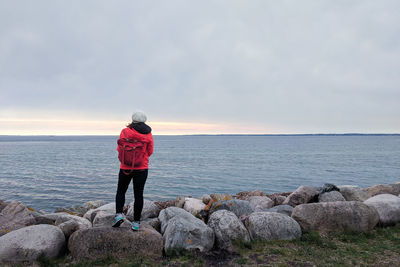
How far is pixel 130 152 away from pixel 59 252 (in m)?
2.67

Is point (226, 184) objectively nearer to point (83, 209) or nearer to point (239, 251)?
point (83, 209)

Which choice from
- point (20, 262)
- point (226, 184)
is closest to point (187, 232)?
point (20, 262)

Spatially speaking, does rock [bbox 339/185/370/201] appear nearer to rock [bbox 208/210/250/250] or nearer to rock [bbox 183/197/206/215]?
rock [bbox 183/197/206/215]

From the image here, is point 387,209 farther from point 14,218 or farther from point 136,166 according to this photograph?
point 14,218

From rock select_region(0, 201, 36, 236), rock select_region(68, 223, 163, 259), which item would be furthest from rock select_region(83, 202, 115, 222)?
rock select_region(68, 223, 163, 259)

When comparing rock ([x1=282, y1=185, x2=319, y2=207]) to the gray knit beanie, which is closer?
the gray knit beanie

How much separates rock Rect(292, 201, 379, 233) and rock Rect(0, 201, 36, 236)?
296 inches

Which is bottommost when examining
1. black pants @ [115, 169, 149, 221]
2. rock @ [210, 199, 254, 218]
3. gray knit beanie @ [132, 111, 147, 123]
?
rock @ [210, 199, 254, 218]

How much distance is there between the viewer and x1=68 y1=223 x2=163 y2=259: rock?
578 cm

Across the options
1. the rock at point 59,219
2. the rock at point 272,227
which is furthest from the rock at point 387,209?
the rock at point 59,219

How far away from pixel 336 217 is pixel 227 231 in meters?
3.06

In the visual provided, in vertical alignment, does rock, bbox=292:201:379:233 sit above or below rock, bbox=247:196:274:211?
above

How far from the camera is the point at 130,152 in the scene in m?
5.99

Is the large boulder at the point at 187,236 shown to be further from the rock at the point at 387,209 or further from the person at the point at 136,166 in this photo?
the rock at the point at 387,209
